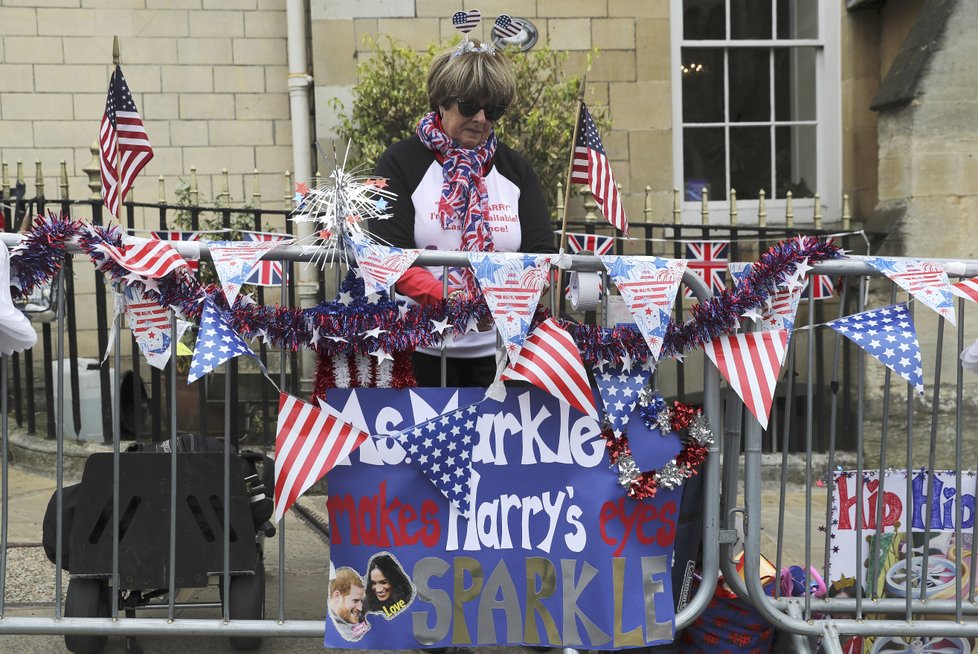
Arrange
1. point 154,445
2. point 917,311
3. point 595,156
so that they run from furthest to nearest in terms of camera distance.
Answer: point 917,311, point 154,445, point 595,156

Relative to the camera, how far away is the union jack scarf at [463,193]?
3.54 meters

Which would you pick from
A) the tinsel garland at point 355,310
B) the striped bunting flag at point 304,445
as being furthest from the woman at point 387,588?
the tinsel garland at point 355,310

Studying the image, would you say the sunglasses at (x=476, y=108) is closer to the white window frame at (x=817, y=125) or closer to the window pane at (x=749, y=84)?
the white window frame at (x=817, y=125)

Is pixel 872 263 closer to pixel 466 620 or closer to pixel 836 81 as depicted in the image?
pixel 466 620

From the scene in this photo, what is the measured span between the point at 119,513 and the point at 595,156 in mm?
2018

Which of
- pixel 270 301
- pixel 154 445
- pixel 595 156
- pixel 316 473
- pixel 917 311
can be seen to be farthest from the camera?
pixel 270 301

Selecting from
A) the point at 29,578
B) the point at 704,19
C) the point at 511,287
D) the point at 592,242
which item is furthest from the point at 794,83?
the point at 29,578

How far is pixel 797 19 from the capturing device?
27.3 ft

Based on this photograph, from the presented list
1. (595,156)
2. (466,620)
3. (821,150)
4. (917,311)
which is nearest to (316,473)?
(466,620)

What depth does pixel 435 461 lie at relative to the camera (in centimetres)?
320

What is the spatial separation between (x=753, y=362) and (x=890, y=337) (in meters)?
0.45

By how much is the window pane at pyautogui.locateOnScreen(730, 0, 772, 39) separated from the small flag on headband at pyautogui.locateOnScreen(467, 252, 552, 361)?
580 centimetres

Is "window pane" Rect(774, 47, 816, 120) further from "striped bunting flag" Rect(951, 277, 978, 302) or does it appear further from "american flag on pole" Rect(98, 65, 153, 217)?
"american flag on pole" Rect(98, 65, 153, 217)

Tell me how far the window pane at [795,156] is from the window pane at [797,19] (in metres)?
0.74
